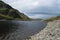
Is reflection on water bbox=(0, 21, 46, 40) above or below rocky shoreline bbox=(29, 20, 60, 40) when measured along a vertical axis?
below

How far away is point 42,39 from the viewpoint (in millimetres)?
43031

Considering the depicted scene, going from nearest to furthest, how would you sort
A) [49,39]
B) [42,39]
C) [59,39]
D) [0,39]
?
[59,39] < [49,39] < [42,39] < [0,39]

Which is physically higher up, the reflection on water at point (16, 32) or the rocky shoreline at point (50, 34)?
the rocky shoreline at point (50, 34)

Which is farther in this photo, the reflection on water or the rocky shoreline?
the reflection on water

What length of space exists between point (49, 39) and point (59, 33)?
12.3 feet

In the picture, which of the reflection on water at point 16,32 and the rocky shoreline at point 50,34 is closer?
the rocky shoreline at point 50,34

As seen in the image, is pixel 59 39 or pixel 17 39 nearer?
pixel 59 39

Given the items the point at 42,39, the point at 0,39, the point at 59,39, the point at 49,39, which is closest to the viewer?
the point at 59,39

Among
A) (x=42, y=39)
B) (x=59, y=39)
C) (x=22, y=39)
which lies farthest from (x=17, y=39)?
(x=59, y=39)

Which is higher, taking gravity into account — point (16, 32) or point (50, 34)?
point (50, 34)

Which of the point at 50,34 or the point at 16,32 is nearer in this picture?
the point at 50,34

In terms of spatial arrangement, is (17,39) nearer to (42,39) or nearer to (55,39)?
(42,39)

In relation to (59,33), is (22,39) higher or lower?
lower

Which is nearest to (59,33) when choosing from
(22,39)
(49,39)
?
(49,39)
